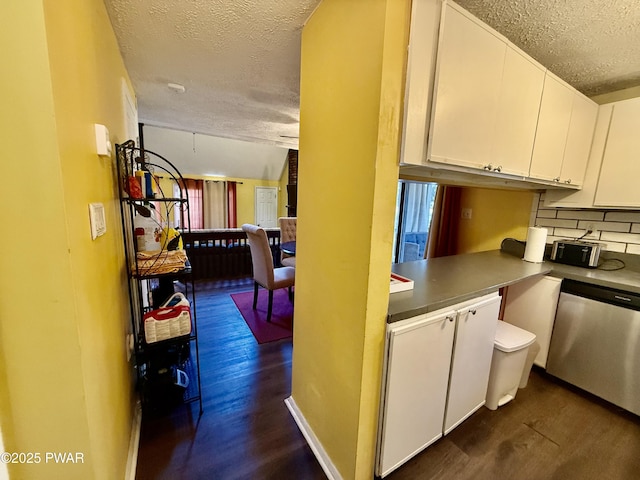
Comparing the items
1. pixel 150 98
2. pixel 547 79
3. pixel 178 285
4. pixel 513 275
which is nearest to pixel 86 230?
pixel 150 98

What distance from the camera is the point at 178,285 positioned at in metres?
3.54

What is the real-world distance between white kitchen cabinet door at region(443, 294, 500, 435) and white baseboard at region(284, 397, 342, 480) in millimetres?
664

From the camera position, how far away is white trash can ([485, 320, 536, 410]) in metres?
1.61

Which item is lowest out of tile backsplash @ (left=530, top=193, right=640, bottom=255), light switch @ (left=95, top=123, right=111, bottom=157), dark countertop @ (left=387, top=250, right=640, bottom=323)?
dark countertop @ (left=387, top=250, right=640, bottom=323)

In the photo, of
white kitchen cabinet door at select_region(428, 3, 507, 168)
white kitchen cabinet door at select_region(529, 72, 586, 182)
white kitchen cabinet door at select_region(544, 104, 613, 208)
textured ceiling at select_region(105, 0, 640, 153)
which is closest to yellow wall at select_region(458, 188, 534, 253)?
white kitchen cabinet door at select_region(544, 104, 613, 208)

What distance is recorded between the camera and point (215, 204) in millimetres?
7438

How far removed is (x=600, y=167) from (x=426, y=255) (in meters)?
1.70

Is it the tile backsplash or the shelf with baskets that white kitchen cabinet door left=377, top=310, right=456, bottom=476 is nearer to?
the shelf with baskets

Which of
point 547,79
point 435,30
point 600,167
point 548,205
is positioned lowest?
point 548,205

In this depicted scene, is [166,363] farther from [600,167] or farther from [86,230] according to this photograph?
[600,167]

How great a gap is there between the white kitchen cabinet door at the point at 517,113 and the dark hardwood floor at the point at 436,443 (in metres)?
1.57

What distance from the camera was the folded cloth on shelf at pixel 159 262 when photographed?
1.41 meters

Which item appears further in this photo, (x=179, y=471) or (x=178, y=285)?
(x=178, y=285)

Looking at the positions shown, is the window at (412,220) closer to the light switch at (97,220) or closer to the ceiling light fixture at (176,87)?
the ceiling light fixture at (176,87)
